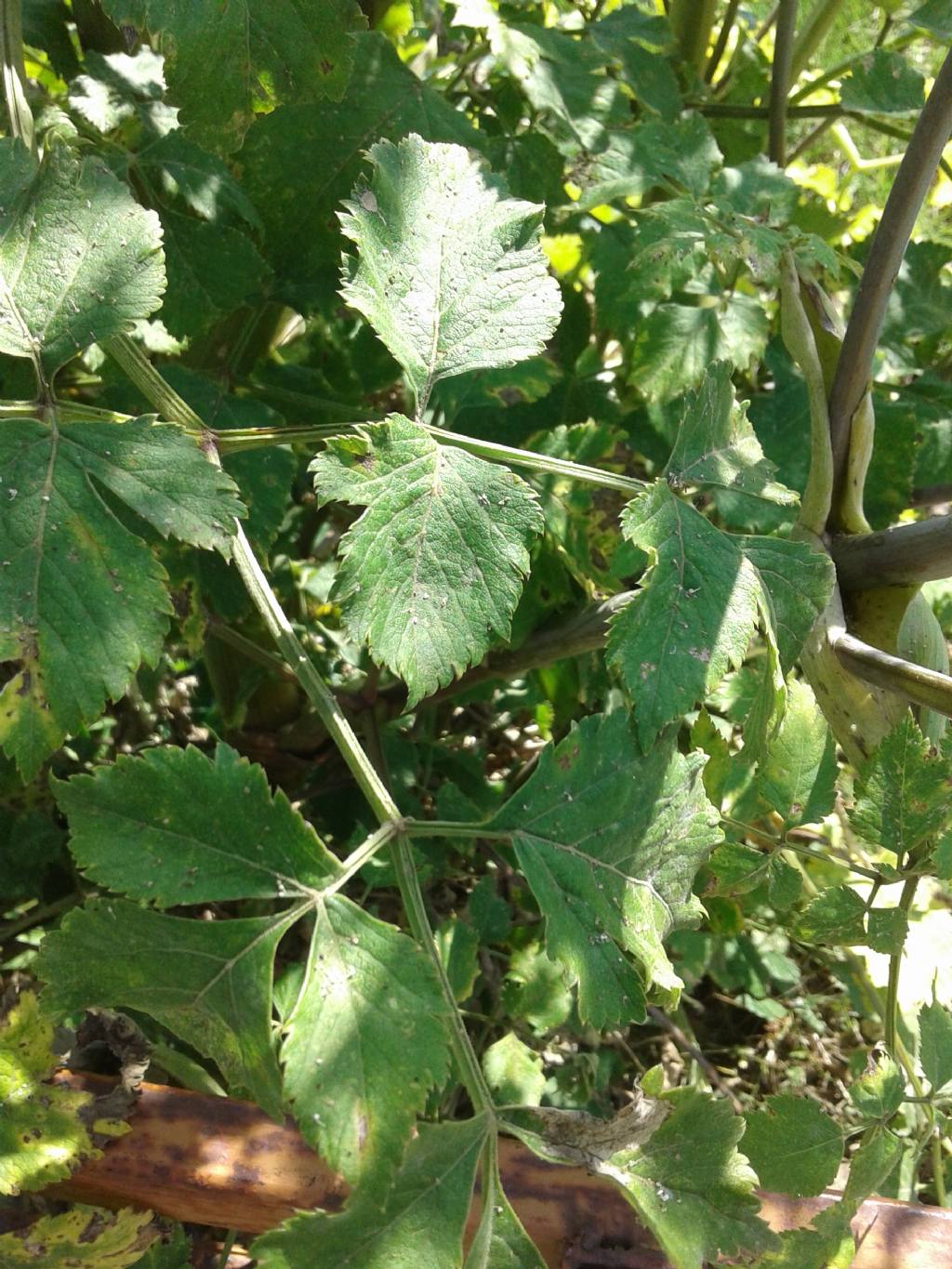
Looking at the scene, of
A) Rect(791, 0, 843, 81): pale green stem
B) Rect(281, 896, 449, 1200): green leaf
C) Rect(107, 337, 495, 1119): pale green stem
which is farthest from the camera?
Rect(791, 0, 843, 81): pale green stem

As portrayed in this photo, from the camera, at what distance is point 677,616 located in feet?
2.88

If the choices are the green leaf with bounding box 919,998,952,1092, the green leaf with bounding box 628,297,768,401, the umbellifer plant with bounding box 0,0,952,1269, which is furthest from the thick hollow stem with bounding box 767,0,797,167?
the green leaf with bounding box 919,998,952,1092

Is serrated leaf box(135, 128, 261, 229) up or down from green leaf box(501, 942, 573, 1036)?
up

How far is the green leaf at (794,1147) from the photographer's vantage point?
0.99m

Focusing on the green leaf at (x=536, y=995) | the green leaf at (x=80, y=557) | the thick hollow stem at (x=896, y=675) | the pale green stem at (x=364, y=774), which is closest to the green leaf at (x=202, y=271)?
the pale green stem at (x=364, y=774)

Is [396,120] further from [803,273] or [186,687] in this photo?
[186,687]

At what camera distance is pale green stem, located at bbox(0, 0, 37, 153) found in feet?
3.20

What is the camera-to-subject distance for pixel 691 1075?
1.71 meters

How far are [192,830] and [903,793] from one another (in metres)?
0.60

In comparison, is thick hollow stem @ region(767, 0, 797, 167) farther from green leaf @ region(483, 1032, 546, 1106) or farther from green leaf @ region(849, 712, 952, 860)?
green leaf @ region(483, 1032, 546, 1106)

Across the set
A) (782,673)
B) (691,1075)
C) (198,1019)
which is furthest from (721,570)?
(691,1075)

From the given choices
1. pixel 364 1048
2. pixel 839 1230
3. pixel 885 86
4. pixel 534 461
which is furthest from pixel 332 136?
pixel 839 1230

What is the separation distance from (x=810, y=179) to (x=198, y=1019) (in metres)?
2.28

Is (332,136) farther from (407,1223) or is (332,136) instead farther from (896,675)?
(407,1223)
